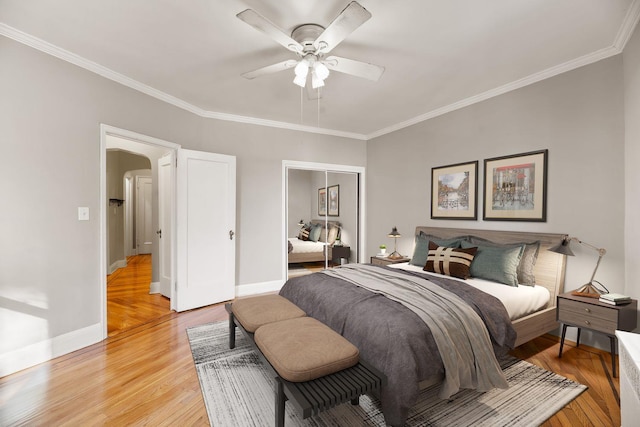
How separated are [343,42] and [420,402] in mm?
2767

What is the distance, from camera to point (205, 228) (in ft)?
12.7

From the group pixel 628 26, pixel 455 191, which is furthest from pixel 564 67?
pixel 455 191

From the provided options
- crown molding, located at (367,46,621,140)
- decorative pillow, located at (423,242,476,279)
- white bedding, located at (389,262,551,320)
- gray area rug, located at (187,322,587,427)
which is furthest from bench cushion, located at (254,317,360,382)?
crown molding, located at (367,46,621,140)

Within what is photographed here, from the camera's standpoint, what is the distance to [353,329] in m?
1.98

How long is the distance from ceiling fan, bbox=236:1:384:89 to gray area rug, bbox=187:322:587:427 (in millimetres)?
2381

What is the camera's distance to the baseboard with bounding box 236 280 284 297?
4.37 metres

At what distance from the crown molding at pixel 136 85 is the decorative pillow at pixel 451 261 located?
2.78 metres

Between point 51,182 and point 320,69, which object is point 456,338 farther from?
point 51,182

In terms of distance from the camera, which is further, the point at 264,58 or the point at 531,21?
the point at 264,58

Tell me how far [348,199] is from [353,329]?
3440 millimetres

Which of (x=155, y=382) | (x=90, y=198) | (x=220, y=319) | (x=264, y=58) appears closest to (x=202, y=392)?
(x=155, y=382)

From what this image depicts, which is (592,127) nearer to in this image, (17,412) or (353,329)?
(353,329)

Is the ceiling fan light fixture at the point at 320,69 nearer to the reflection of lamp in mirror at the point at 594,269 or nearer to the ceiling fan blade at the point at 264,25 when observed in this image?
the ceiling fan blade at the point at 264,25

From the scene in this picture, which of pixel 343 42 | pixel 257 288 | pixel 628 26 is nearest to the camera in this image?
pixel 628 26
